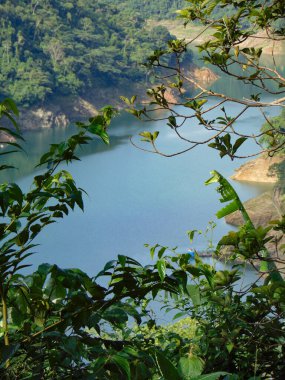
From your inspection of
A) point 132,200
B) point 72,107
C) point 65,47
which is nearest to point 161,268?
point 132,200

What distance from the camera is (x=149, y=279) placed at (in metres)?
0.79

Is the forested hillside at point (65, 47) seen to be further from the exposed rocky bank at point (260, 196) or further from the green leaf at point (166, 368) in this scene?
the green leaf at point (166, 368)

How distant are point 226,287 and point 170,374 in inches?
24.1

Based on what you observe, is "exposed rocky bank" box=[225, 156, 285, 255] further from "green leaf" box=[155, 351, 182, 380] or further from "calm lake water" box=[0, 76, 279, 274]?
"green leaf" box=[155, 351, 182, 380]

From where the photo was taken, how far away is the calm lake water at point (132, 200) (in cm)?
1096

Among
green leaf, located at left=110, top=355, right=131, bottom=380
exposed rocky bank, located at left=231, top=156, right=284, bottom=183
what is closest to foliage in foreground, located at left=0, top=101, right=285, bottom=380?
green leaf, located at left=110, top=355, right=131, bottom=380

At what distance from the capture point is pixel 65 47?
2544 centimetres

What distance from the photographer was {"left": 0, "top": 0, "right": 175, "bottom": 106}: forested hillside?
23.4 m

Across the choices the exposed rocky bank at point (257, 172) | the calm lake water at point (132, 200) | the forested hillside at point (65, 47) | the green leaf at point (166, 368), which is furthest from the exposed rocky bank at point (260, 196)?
the green leaf at point (166, 368)

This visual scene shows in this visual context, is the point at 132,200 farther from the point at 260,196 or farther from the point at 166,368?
the point at 166,368

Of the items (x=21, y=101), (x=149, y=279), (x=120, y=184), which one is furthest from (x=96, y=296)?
(x=21, y=101)

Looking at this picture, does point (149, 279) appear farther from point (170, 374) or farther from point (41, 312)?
point (170, 374)

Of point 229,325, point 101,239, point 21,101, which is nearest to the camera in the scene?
point 229,325

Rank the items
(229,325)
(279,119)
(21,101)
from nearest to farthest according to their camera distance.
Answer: (229,325)
(279,119)
(21,101)
